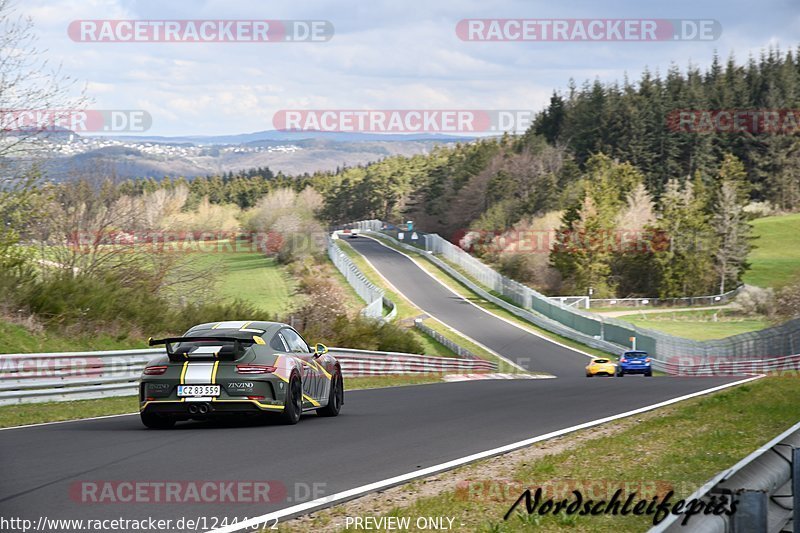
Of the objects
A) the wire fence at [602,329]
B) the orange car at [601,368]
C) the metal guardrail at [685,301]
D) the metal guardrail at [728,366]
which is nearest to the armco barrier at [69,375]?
the metal guardrail at [728,366]

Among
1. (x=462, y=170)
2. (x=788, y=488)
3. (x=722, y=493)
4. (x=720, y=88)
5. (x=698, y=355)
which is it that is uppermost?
(x=720, y=88)

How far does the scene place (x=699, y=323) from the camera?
85750 millimetres

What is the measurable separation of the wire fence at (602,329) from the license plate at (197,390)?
40.3 meters

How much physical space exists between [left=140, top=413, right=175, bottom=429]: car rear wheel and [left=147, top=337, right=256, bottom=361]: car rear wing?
2.60ft

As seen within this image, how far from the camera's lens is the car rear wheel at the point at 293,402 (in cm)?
1338

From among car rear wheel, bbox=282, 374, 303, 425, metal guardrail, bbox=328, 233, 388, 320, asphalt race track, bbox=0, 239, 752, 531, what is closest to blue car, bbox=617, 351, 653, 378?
metal guardrail, bbox=328, 233, 388, 320

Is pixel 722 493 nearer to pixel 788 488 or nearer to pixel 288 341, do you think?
pixel 788 488

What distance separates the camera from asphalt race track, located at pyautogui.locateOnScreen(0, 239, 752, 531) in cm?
769

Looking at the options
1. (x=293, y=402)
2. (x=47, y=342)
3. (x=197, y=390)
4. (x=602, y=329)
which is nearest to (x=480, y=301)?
(x=602, y=329)

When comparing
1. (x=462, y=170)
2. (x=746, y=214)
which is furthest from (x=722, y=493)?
(x=462, y=170)

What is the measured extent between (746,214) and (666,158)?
3050 cm

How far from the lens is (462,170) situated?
536 ft

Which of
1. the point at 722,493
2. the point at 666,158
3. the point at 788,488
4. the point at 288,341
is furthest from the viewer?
the point at 666,158

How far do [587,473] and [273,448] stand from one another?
11.4 feet
